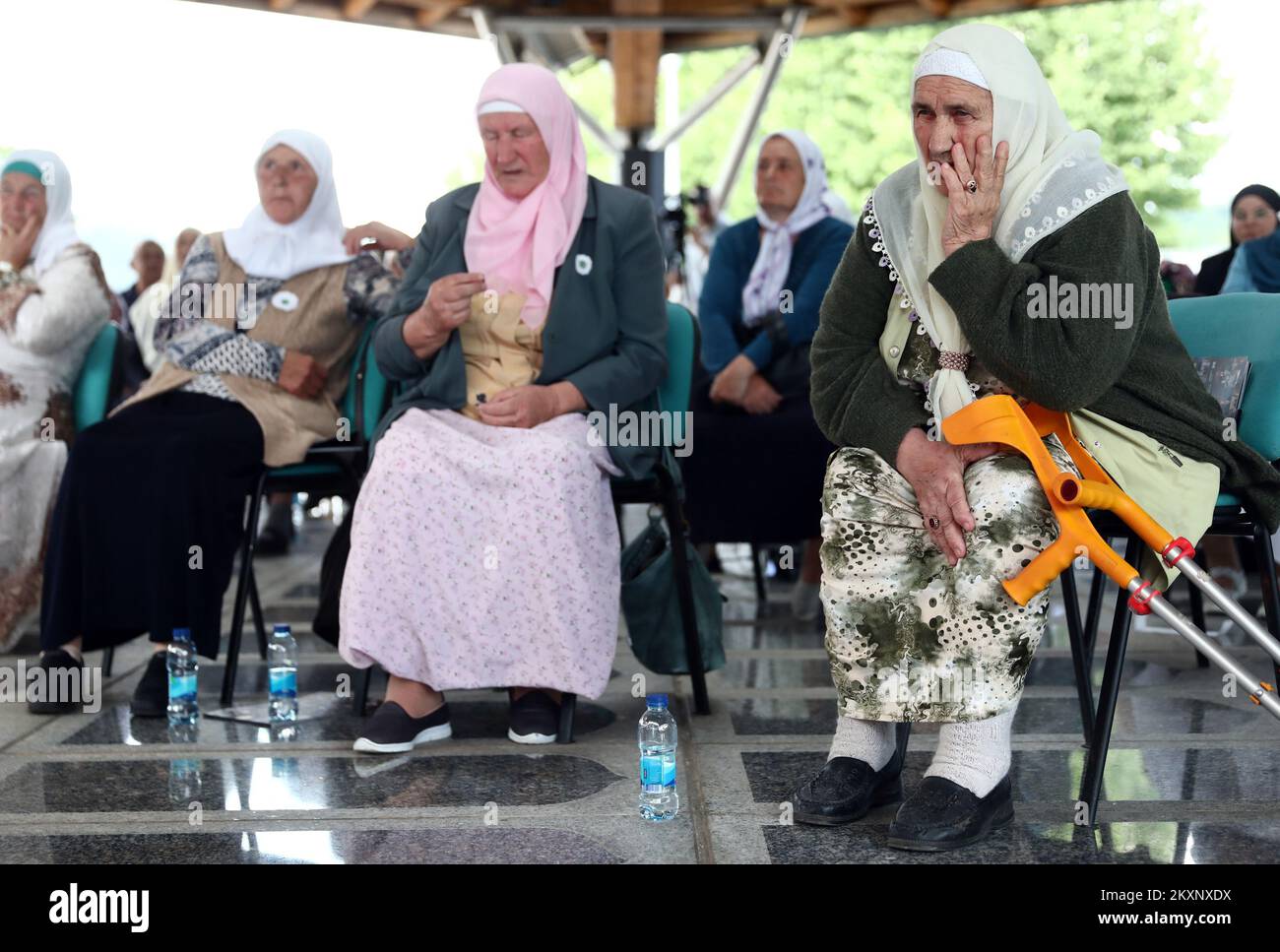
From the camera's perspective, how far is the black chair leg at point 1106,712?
7.91 ft

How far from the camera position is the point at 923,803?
2287mm

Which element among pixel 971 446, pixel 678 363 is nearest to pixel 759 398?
pixel 678 363

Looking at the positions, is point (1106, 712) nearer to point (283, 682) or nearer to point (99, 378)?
point (283, 682)

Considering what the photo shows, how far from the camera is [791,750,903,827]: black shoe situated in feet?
7.87

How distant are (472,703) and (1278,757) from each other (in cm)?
187

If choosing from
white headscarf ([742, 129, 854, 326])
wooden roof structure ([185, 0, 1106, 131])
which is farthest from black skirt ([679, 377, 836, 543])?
wooden roof structure ([185, 0, 1106, 131])

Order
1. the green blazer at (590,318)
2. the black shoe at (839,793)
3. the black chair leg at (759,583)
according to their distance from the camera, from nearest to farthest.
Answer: the black shoe at (839,793) < the green blazer at (590,318) < the black chair leg at (759,583)

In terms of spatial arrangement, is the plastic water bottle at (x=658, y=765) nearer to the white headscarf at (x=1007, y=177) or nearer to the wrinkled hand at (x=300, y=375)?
the white headscarf at (x=1007, y=177)

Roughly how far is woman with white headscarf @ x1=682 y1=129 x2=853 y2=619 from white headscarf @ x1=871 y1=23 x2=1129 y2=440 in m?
1.73

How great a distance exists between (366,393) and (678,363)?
81cm

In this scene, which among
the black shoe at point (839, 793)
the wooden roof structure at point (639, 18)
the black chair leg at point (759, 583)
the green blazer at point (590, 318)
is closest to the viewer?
the black shoe at point (839, 793)

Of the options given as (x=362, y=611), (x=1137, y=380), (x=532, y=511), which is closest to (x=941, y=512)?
(x=1137, y=380)

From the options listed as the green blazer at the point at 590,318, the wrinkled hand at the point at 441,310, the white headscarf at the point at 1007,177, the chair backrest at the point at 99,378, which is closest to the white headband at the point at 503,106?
the green blazer at the point at 590,318
